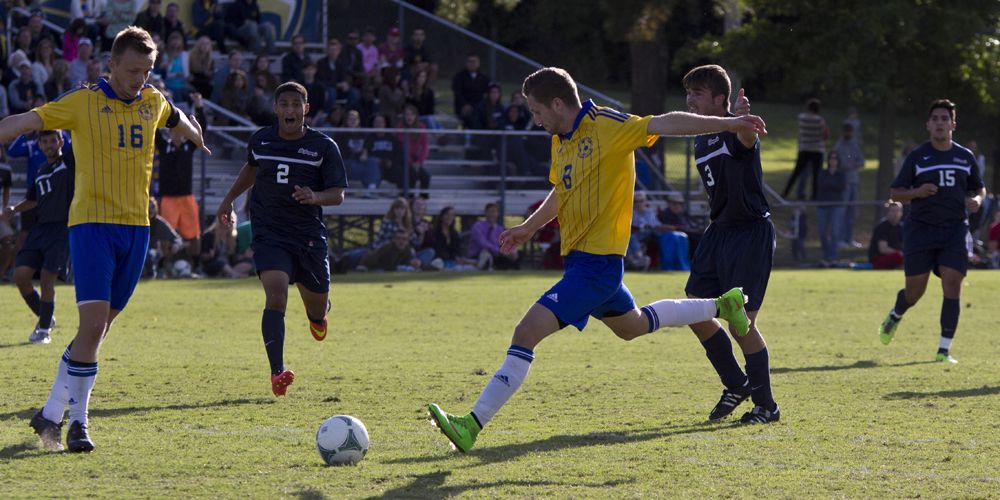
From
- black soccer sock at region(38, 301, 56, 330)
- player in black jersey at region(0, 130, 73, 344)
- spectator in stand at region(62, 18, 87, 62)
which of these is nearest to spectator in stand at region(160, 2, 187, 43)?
spectator in stand at region(62, 18, 87, 62)

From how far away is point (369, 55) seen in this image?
25000 mm

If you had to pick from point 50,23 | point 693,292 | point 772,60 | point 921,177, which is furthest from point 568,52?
point 693,292

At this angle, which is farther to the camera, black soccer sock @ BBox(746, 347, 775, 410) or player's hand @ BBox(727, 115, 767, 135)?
black soccer sock @ BBox(746, 347, 775, 410)

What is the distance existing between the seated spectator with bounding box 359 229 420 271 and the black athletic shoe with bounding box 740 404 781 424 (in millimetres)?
13648

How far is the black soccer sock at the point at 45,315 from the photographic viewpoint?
1207 cm

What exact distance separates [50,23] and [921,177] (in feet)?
56.3

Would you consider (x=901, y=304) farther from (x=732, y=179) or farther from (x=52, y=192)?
(x=52, y=192)

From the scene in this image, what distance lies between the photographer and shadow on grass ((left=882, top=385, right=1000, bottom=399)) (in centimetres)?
924

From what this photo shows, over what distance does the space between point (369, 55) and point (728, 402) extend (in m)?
17.8

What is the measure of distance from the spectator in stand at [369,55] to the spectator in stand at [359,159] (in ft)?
9.51

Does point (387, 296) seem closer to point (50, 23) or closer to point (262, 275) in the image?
point (262, 275)

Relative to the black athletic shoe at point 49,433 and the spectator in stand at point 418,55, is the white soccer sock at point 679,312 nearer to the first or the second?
the black athletic shoe at point 49,433

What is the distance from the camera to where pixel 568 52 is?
50688 millimetres

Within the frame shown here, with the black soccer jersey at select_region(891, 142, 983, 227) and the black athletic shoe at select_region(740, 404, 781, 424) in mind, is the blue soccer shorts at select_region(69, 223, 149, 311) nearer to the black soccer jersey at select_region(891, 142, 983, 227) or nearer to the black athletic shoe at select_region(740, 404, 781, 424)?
the black athletic shoe at select_region(740, 404, 781, 424)
